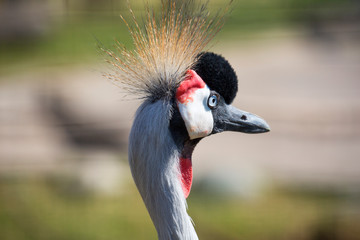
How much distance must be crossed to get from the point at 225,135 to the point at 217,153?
0.29 meters

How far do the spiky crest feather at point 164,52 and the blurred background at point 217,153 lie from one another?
1087mm

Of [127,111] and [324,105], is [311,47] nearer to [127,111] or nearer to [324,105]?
[324,105]

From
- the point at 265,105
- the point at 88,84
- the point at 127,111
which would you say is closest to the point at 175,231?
the point at 127,111

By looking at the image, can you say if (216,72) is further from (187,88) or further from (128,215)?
(128,215)

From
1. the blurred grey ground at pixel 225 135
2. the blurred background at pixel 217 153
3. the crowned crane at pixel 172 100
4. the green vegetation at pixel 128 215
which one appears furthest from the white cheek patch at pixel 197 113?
the blurred grey ground at pixel 225 135

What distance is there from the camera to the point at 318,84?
14.7 ft

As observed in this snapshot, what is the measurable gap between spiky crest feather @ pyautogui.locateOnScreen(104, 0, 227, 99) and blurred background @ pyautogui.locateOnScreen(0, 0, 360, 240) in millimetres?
1087

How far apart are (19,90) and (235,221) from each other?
2291mm

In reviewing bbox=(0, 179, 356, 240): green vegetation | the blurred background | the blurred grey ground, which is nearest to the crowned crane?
the blurred background

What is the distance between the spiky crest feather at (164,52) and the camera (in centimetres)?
120

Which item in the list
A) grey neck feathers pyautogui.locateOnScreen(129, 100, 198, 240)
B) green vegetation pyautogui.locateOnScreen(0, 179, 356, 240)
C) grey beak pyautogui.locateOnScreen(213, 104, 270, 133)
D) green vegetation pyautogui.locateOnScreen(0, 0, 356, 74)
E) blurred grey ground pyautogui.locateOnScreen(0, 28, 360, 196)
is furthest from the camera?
green vegetation pyautogui.locateOnScreen(0, 0, 356, 74)

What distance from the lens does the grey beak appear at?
1.28 metres

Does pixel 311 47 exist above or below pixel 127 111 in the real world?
above

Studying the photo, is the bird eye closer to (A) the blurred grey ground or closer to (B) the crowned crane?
(B) the crowned crane
